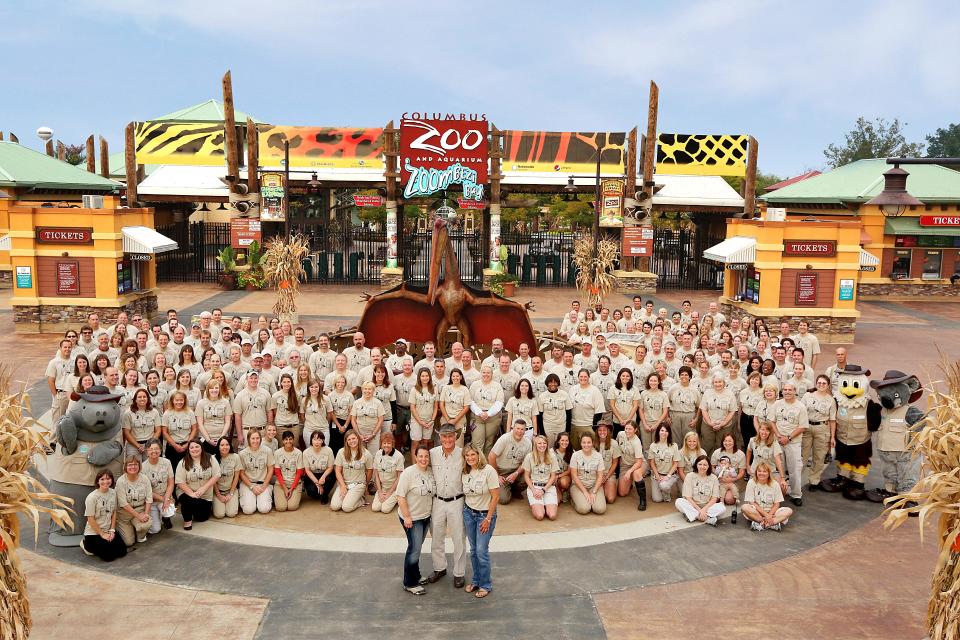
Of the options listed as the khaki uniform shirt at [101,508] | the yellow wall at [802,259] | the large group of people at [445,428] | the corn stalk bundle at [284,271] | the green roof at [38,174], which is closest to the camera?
the khaki uniform shirt at [101,508]

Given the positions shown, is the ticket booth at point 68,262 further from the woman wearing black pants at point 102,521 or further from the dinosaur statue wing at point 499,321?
the woman wearing black pants at point 102,521

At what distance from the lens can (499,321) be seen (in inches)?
514

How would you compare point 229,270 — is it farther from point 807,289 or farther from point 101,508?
point 101,508

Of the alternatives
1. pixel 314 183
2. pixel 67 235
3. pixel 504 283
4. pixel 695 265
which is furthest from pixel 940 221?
pixel 67 235

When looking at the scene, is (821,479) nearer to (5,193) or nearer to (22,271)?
(22,271)

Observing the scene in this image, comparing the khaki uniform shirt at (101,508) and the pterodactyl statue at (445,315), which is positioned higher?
the pterodactyl statue at (445,315)

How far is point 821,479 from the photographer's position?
10438 millimetres

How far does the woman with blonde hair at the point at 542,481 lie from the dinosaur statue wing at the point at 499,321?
3.84 meters

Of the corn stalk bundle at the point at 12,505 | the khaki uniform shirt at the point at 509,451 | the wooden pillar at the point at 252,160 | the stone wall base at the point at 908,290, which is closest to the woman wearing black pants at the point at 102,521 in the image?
the corn stalk bundle at the point at 12,505

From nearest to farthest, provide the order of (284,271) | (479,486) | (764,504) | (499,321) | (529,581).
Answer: (479,486) < (529,581) < (764,504) < (499,321) < (284,271)

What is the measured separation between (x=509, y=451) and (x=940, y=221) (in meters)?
24.4

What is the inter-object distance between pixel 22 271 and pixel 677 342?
15384mm

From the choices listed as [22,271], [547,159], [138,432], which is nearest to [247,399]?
[138,432]

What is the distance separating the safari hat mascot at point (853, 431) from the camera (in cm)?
986
